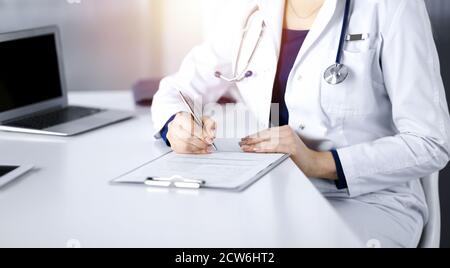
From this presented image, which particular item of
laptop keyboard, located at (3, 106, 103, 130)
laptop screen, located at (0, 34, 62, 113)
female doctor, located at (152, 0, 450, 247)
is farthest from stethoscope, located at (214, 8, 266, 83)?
laptop screen, located at (0, 34, 62, 113)

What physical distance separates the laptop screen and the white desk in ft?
1.24

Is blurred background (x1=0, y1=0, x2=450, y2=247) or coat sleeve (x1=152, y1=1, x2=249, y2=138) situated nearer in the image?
coat sleeve (x1=152, y1=1, x2=249, y2=138)

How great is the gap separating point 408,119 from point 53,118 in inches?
33.7

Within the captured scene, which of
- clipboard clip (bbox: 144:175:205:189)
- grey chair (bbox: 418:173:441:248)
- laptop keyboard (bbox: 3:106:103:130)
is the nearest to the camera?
clipboard clip (bbox: 144:175:205:189)

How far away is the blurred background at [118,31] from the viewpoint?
215 centimetres

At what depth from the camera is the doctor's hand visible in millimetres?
1140

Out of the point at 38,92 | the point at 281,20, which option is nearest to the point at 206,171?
the point at 281,20

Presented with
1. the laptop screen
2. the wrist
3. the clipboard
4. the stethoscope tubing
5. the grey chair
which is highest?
the stethoscope tubing

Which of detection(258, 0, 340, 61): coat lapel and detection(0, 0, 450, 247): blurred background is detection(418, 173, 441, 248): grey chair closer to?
detection(258, 0, 340, 61): coat lapel

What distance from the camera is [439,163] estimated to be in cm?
116

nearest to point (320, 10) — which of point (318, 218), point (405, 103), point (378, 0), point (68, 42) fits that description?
point (378, 0)

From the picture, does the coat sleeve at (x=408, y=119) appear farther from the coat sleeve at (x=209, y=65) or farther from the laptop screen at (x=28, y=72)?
the laptop screen at (x=28, y=72)

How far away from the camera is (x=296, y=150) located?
3.73ft

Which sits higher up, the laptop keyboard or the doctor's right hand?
the doctor's right hand
